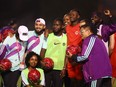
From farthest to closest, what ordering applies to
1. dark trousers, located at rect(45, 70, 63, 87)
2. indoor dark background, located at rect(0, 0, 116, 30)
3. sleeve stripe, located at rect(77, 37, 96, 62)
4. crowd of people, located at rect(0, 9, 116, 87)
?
indoor dark background, located at rect(0, 0, 116, 30)
dark trousers, located at rect(45, 70, 63, 87)
crowd of people, located at rect(0, 9, 116, 87)
sleeve stripe, located at rect(77, 37, 96, 62)

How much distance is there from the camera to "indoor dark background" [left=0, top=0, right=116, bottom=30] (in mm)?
11250

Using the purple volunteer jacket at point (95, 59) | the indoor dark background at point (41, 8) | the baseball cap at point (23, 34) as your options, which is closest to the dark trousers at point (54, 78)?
the baseball cap at point (23, 34)

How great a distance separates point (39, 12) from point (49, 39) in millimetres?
3015

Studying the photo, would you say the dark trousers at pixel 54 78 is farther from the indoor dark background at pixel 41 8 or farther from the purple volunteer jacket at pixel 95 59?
the indoor dark background at pixel 41 8

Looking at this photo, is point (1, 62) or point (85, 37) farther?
point (1, 62)

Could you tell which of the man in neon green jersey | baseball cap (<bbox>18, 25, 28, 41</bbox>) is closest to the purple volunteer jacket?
the man in neon green jersey

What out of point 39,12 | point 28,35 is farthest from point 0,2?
point 28,35

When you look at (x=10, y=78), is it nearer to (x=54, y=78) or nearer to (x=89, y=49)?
(x=54, y=78)

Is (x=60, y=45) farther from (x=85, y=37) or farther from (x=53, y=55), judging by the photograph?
(x=85, y=37)

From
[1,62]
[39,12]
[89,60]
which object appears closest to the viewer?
[89,60]

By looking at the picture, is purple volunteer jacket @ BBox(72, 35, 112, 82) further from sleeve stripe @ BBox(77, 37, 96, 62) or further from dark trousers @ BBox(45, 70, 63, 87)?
dark trousers @ BBox(45, 70, 63, 87)

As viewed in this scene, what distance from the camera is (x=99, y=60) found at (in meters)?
7.51

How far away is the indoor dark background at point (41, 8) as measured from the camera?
11.2m

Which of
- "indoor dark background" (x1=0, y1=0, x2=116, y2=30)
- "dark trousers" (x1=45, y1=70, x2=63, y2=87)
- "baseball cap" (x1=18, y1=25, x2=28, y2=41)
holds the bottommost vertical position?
"dark trousers" (x1=45, y1=70, x2=63, y2=87)
